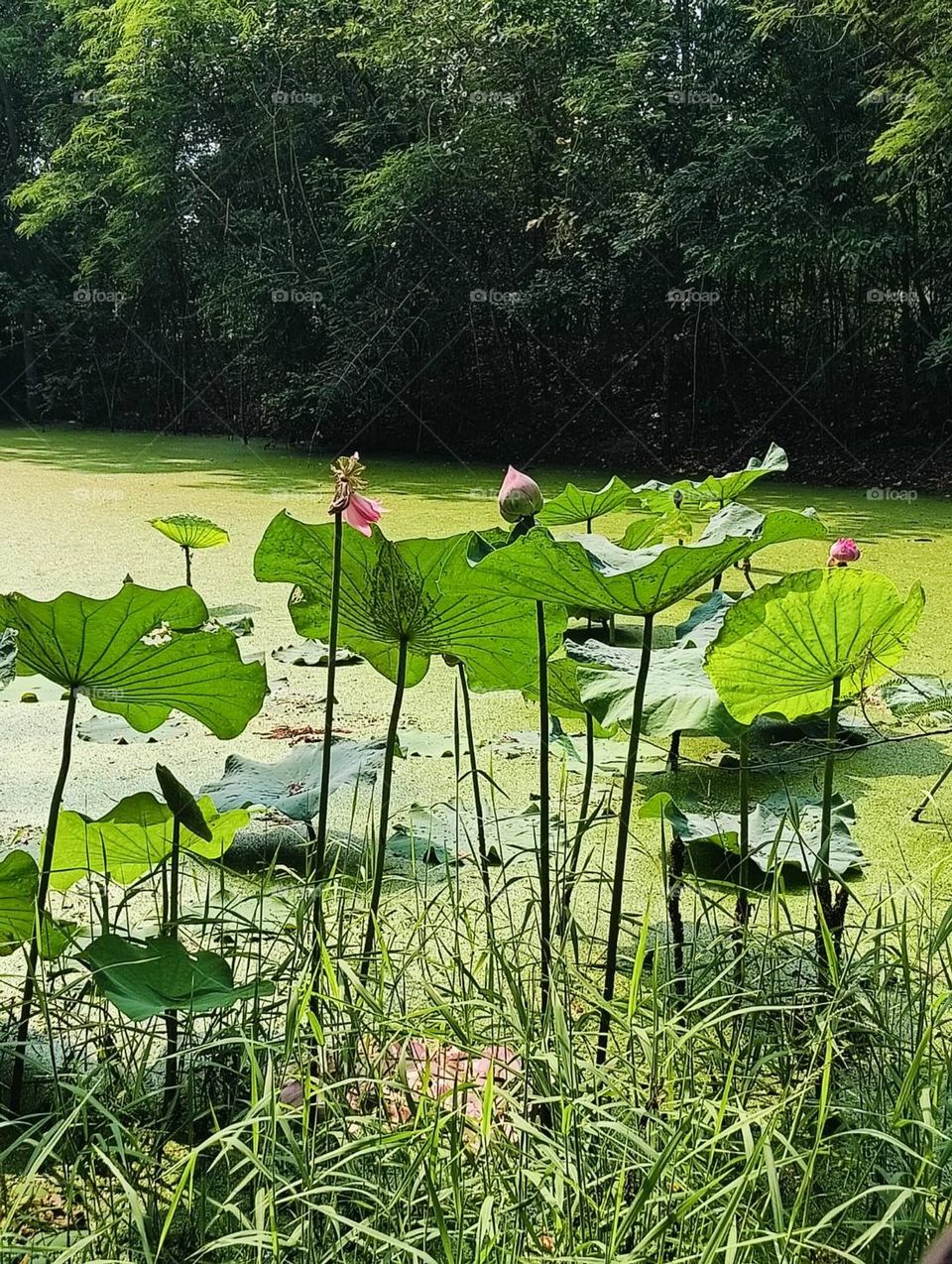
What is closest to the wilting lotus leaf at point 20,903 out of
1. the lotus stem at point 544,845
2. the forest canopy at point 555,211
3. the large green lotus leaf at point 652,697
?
the lotus stem at point 544,845

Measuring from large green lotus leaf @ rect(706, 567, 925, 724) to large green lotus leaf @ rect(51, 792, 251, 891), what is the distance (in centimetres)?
42

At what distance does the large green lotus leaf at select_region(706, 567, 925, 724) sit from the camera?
86 centimetres

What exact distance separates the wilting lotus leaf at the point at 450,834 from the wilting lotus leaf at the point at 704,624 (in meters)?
0.23

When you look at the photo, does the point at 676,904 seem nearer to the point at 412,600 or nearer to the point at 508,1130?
the point at 508,1130

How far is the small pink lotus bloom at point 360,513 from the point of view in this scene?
2.77ft

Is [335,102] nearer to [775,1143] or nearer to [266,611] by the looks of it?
[266,611]

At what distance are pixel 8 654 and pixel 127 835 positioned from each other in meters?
0.23

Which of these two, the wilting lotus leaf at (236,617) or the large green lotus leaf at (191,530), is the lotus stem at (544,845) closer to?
the large green lotus leaf at (191,530)

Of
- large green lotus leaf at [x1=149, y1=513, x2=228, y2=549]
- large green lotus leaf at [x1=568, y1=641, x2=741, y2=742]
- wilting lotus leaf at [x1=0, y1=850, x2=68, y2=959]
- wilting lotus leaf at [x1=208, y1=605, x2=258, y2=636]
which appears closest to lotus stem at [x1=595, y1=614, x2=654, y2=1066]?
large green lotus leaf at [x1=568, y1=641, x2=741, y2=742]

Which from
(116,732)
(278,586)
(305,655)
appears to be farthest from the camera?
(278,586)

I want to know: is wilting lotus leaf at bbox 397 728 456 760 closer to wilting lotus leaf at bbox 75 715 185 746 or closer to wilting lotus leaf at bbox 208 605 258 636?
wilting lotus leaf at bbox 75 715 185 746

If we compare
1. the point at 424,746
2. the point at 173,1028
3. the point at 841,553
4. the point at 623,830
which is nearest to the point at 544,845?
the point at 623,830

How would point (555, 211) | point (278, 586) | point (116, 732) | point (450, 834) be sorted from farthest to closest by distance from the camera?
point (555, 211) → point (278, 586) → point (116, 732) → point (450, 834)

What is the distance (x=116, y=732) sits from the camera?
5.83ft
